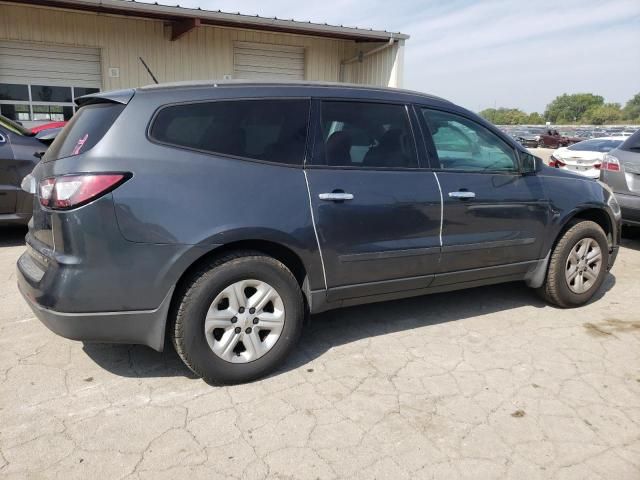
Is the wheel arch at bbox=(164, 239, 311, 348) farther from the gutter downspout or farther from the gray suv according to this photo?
the gutter downspout

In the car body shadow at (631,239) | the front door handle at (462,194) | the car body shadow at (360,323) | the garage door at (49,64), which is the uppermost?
the garage door at (49,64)

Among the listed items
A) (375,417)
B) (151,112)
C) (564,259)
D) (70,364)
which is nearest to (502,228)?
(564,259)

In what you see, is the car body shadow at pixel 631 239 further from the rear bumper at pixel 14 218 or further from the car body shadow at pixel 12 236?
the car body shadow at pixel 12 236

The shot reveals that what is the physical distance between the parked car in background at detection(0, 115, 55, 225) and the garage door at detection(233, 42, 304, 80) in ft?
25.1

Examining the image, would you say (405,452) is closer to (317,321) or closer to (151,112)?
(317,321)

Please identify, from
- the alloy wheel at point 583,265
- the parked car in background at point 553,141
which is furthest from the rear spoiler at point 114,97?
the parked car in background at point 553,141

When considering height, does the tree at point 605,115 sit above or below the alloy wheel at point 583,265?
above

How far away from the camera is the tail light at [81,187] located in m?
2.57

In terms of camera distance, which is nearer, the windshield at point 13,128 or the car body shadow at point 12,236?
the windshield at point 13,128

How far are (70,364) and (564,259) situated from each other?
3710 mm

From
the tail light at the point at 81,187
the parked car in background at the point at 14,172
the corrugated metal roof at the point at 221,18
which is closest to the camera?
the tail light at the point at 81,187

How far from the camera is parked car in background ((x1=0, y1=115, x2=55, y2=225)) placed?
605cm

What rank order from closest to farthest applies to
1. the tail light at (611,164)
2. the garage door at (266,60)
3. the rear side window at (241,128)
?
the rear side window at (241,128)
the tail light at (611,164)
the garage door at (266,60)

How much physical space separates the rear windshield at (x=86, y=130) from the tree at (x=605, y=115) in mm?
122862
